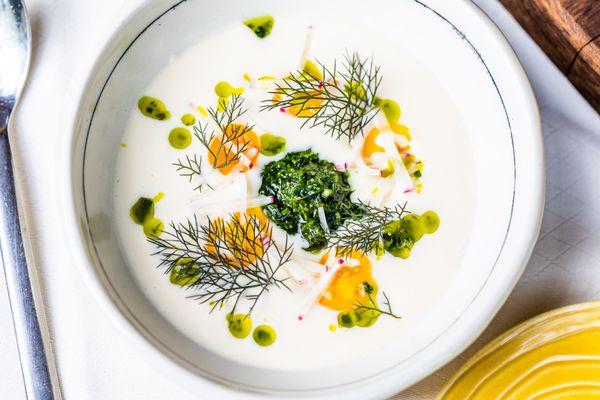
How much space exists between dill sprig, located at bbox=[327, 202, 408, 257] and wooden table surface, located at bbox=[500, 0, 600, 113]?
0.34 metres

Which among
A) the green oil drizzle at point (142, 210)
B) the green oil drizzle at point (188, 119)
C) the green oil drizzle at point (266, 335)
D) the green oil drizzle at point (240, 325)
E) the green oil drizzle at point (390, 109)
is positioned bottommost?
the green oil drizzle at point (266, 335)

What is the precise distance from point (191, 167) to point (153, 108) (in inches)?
4.4

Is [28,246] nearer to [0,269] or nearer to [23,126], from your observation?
[0,269]

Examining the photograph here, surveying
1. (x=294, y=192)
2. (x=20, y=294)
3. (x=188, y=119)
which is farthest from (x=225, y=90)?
(x=20, y=294)

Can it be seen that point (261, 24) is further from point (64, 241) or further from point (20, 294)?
point (20, 294)

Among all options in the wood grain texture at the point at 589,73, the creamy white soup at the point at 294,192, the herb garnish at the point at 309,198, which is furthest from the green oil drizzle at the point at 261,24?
the wood grain texture at the point at 589,73

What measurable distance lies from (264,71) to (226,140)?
0.12m

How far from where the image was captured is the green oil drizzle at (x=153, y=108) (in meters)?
1.09

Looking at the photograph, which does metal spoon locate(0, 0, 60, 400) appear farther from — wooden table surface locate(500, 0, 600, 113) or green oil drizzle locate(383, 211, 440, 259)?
wooden table surface locate(500, 0, 600, 113)

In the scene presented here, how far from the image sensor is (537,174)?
0.96 metres

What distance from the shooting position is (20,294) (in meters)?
1.11

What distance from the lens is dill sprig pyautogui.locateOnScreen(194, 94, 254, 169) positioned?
1.06 m

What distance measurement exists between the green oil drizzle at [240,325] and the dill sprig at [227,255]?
0.01m

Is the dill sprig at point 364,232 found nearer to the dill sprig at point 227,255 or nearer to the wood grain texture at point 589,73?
the dill sprig at point 227,255
